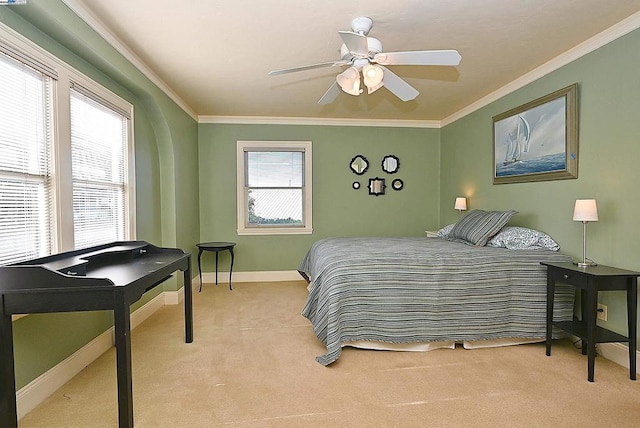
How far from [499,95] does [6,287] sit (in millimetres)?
4647

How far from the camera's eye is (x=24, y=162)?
2.11m

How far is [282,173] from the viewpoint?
218 inches

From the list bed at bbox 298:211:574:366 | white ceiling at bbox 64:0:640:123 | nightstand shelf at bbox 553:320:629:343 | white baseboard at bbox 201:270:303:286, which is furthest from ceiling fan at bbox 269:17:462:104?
white baseboard at bbox 201:270:303:286

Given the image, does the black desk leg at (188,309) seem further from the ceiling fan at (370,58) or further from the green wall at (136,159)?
the ceiling fan at (370,58)

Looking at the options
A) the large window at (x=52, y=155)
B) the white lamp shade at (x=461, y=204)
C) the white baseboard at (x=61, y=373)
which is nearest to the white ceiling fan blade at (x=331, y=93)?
the large window at (x=52, y=155)

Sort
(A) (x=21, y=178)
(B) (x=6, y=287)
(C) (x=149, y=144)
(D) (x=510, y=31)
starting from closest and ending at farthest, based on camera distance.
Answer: (B) (x=6, y=287) < (A) (x=21, y=178) < (D) (x=510, y=31) < (C) (x=149, y=144)

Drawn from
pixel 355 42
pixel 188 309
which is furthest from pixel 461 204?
pixel 188 309

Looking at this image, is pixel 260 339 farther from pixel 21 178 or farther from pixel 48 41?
pixel 48 41

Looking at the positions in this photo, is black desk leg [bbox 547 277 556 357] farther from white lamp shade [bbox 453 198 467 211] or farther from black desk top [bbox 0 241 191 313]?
black desk top [bbox 0 241 191 313]

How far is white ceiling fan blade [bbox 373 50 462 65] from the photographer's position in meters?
2.35

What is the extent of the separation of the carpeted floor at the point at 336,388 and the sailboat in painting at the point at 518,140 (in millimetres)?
1911

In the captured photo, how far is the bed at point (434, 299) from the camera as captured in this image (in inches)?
110

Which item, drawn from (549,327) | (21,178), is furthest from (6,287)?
(549,327)

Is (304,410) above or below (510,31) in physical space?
below
